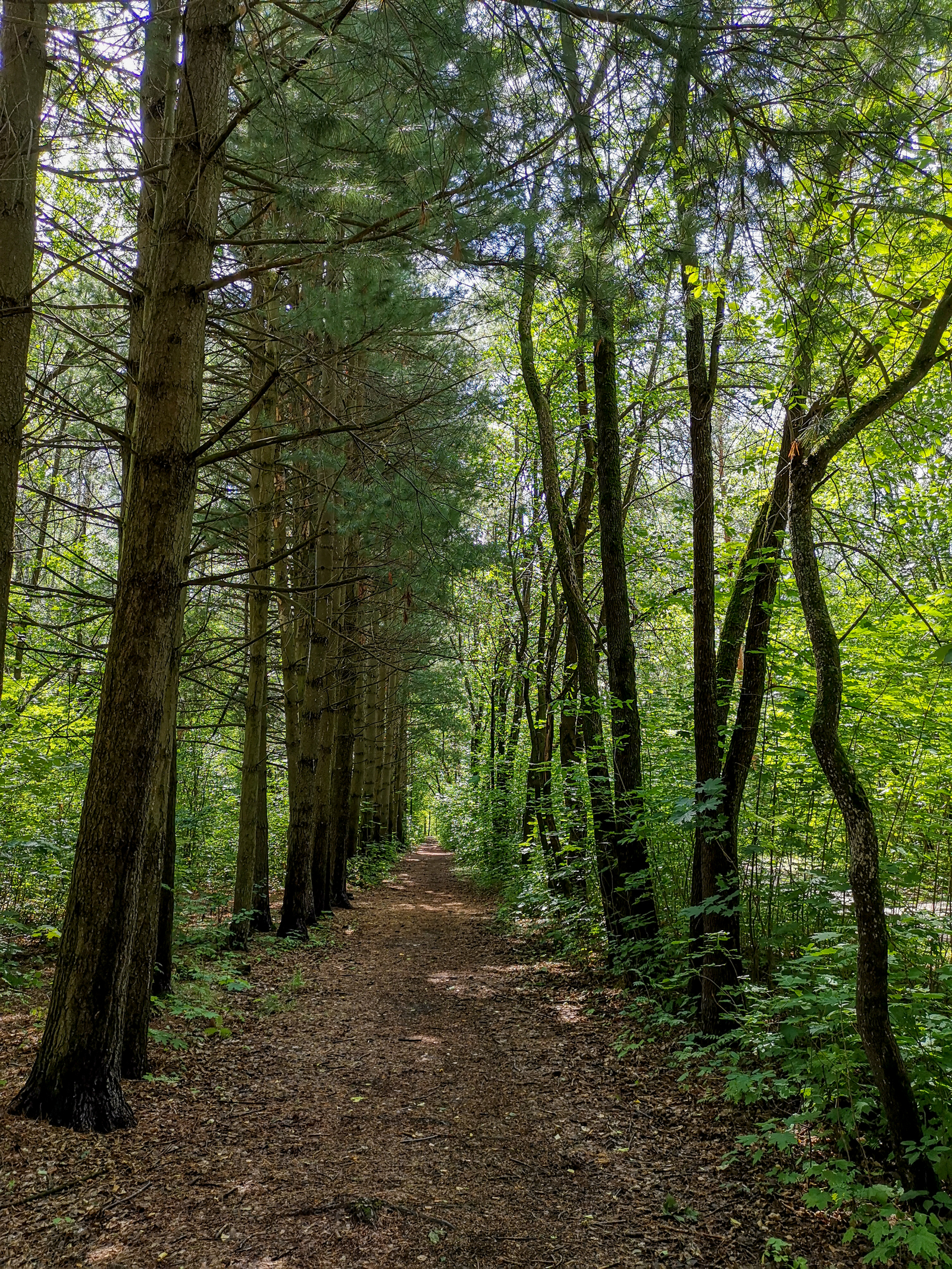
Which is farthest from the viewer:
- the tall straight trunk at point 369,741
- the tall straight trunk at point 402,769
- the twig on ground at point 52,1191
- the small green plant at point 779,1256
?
the tall straight trunk at point 402,769

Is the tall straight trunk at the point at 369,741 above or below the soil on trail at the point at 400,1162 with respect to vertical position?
above

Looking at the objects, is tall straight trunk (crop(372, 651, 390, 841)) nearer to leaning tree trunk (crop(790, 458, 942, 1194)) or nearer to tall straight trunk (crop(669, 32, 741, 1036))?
tall straight trunk (crop(669, 32, 741, 1036))

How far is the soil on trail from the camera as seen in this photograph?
2.97 metres

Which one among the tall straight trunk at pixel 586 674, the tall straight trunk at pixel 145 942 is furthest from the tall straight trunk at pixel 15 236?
the tall straight trunk at pixel 586 674

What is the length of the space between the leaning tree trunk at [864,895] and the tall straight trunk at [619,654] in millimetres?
3059

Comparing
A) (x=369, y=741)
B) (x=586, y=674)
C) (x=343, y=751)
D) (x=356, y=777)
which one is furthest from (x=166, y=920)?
(x=369, y=741)

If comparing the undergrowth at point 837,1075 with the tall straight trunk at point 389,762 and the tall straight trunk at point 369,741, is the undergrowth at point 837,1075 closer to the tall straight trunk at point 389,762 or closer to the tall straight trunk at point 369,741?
the tall straight trunk at point 369,741

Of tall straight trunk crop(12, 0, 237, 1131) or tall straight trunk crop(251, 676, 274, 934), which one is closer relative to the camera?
tall straight trunk crop(12, 0, 237, 1131)

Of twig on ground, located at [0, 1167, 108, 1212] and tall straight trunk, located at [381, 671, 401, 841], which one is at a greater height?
tall straight trunk, located at [381, 671, 401, 841]

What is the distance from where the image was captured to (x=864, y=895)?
3244 mm

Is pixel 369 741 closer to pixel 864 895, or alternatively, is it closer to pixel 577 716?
pixel 577 716

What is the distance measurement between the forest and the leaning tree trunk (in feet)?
0.06

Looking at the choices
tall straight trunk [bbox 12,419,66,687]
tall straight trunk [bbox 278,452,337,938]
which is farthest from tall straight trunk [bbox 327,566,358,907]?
tall straight trunk [bbox 12,419,66,687]

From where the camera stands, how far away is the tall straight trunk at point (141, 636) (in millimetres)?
3785
